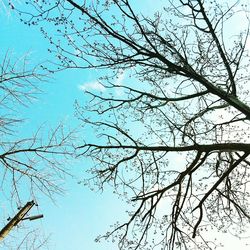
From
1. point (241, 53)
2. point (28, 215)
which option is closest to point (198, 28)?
point (241, 53)

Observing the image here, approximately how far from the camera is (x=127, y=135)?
7461mm

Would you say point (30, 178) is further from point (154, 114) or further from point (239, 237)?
point (239, 237)

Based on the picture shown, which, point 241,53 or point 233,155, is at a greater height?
point 241,53

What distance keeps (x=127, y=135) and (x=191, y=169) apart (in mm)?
1530

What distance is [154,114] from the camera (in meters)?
8.34

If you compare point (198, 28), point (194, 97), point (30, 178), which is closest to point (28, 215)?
point (30, 178)

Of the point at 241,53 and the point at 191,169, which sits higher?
the point at 241,53

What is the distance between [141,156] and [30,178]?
382cm

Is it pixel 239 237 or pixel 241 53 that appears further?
pixel 239 237

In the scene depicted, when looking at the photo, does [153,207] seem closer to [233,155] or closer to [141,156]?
[141,156]

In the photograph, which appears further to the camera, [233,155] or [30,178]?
[233,155]

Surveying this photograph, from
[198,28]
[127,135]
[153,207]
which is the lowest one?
[153,207]

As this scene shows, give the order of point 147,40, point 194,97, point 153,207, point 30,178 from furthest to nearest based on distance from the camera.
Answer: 1. point 194,97
2. point 153,207
3. point 147,40
4. point 30,178

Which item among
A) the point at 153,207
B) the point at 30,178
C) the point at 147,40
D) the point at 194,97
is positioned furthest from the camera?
the point at 194,97
